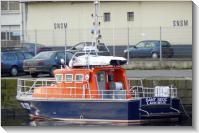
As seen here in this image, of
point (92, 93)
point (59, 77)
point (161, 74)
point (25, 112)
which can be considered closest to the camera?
point (92, 93)

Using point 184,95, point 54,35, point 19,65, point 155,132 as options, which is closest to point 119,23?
point 54,35

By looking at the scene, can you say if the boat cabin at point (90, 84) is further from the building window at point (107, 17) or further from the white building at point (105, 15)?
the building window at point (107, 17)

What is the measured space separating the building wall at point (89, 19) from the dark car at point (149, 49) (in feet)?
1.08

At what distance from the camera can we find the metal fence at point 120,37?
3091 cm

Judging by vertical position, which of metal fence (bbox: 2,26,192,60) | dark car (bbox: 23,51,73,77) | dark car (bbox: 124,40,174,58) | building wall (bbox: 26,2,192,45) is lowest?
dark car (bbox: 23,51,73,77)

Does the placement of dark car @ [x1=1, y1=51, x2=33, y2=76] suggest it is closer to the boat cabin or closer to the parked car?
the parked car

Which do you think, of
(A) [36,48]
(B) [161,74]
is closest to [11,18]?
(A) [36,48]

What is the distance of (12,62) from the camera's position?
92.1ft

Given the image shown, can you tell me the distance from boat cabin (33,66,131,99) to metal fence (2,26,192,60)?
8795 mm

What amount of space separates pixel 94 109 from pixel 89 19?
18.5m

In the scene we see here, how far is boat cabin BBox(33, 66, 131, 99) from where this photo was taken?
2081 cm

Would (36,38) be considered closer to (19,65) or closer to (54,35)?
(54,35)

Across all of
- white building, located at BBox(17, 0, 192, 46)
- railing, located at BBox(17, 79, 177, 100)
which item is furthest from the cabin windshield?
white building, located at BBox(17, 0, 192, 46)

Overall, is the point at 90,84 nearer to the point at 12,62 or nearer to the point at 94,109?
the point at 94,109
